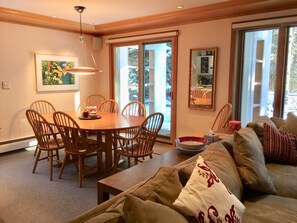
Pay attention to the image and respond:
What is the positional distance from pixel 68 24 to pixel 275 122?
13.0 feet

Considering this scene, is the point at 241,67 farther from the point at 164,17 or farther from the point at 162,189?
the point at 162,189

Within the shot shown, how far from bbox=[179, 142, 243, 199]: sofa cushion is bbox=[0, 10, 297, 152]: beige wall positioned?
2495 mm

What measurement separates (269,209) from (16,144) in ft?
14.1

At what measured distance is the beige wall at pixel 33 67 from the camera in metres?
4.20

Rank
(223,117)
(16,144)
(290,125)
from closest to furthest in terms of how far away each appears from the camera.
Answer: (290,125)
(223,117)
(16,144)

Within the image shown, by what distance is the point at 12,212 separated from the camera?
255cm

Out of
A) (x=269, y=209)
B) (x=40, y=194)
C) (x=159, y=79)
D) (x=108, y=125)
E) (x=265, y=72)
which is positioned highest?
(x=265, y=72)

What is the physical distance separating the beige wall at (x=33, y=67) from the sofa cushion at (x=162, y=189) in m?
3.20

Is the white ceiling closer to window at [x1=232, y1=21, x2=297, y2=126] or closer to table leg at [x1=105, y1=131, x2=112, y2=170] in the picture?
window at [x1=232, y1=21, x2=297, y2=126]

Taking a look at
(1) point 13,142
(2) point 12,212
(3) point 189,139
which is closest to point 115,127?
(3) point 189,139

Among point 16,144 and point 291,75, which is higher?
point 291,75

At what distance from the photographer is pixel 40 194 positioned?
293cm

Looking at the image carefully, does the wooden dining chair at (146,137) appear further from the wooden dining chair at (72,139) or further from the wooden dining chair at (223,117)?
the wooden dining chair at (223,117)

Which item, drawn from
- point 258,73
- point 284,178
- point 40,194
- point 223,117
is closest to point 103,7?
point 223,117
